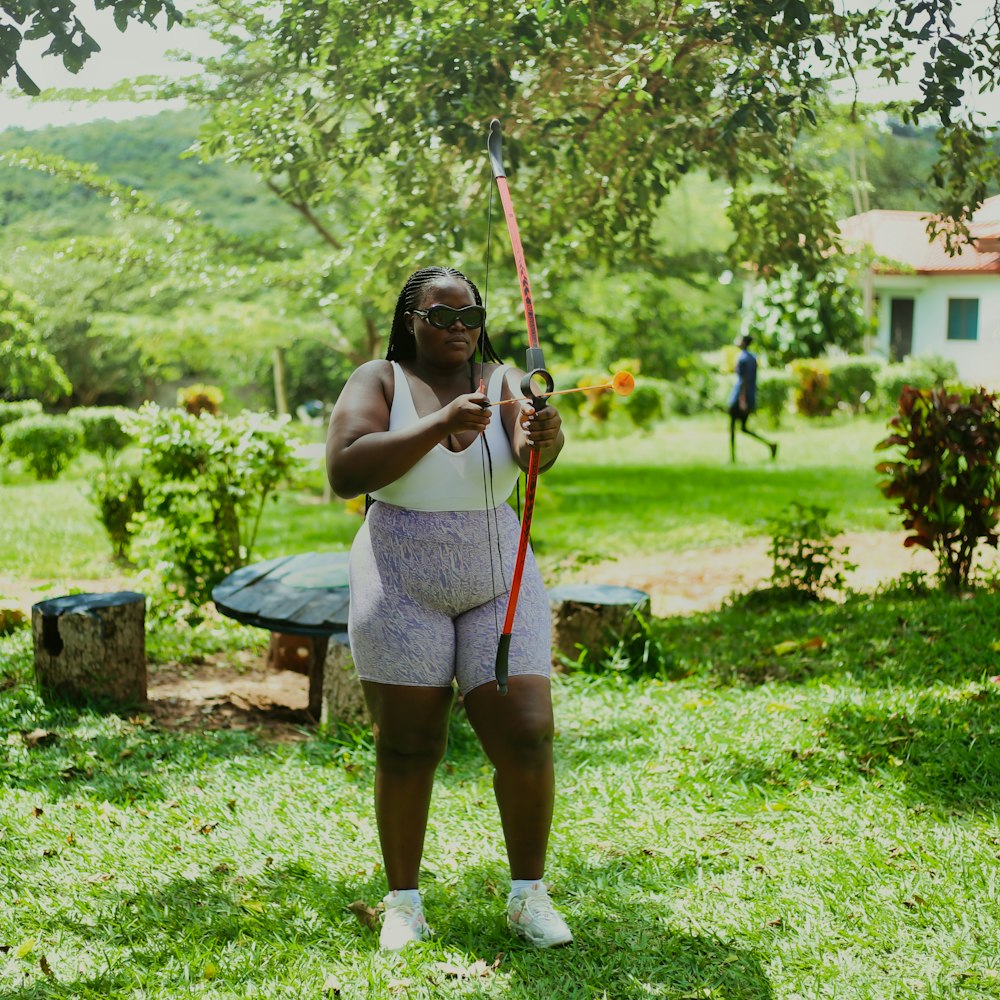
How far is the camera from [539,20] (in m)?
5.62

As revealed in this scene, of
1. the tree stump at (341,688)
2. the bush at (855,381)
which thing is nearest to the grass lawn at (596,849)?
the tree stump at (341,688)

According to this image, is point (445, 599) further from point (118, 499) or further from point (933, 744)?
point (118, 499)

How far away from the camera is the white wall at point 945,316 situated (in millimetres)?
19812

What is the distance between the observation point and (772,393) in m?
21.3

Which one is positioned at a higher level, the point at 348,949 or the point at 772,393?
the point at 772,393

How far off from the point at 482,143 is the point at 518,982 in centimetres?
459

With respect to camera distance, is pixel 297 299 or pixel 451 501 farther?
pixel 297 299

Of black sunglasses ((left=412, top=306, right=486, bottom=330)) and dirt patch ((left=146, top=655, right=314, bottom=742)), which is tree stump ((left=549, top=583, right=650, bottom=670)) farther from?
black sunglasses ((left=412, top=306, right=486, bottom=330))

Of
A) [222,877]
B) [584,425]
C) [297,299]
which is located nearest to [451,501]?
[222,877]

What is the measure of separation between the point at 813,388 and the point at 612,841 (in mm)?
18901

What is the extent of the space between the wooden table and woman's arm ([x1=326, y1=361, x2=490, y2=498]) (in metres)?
2.26

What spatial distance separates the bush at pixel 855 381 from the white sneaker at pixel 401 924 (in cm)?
2001

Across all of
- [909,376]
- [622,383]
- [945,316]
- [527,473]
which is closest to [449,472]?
[527,473]

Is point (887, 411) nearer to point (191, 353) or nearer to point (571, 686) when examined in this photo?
point (191, 353)
